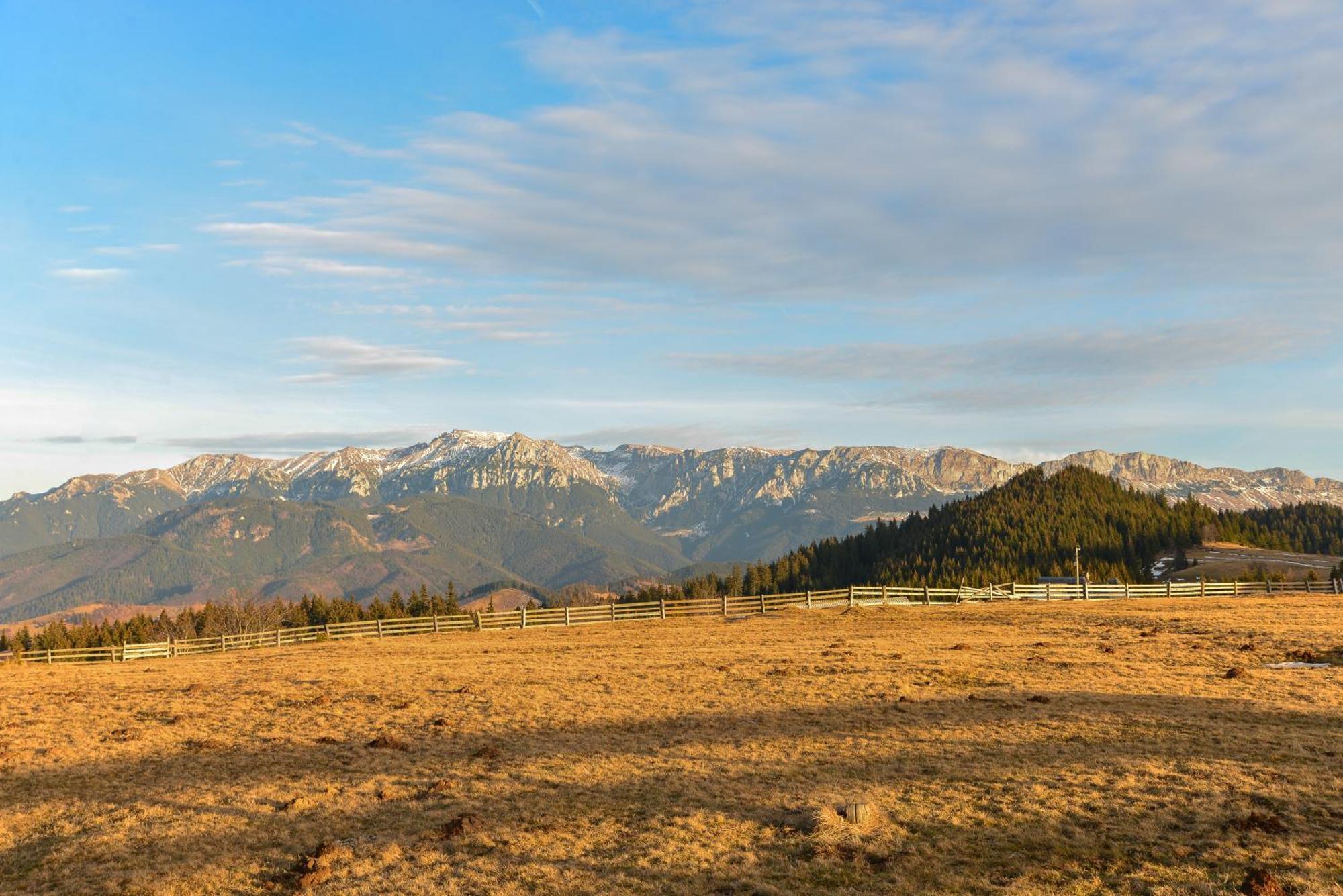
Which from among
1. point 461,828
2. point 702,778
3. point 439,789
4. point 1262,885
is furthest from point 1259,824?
point 439,789

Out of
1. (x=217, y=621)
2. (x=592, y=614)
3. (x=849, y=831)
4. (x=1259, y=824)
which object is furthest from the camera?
(x=217, y=621)

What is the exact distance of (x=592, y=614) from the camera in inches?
2594

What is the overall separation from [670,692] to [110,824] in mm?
15415

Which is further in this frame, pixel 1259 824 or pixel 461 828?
pixel 461 828

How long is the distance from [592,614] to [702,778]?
49069mm

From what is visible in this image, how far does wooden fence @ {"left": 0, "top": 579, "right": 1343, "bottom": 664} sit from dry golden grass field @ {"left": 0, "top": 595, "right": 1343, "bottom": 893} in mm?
29318

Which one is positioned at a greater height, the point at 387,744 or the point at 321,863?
the point at 321,863

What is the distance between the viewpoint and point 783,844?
1354cm

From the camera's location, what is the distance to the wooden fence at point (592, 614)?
64750 millimetres

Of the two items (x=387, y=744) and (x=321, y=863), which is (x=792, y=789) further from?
(x=387, y=744)

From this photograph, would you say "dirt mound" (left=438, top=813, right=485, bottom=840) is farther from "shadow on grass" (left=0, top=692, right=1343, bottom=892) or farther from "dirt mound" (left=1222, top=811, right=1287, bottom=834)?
"dirt mound" (left=1222, top=811, right=1287, bottom=834)

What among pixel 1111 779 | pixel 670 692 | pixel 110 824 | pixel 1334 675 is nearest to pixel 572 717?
pixel 670 692

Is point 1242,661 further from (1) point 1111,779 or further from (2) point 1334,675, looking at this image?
(1) point 1111,779

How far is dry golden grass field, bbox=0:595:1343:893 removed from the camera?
12742mm
